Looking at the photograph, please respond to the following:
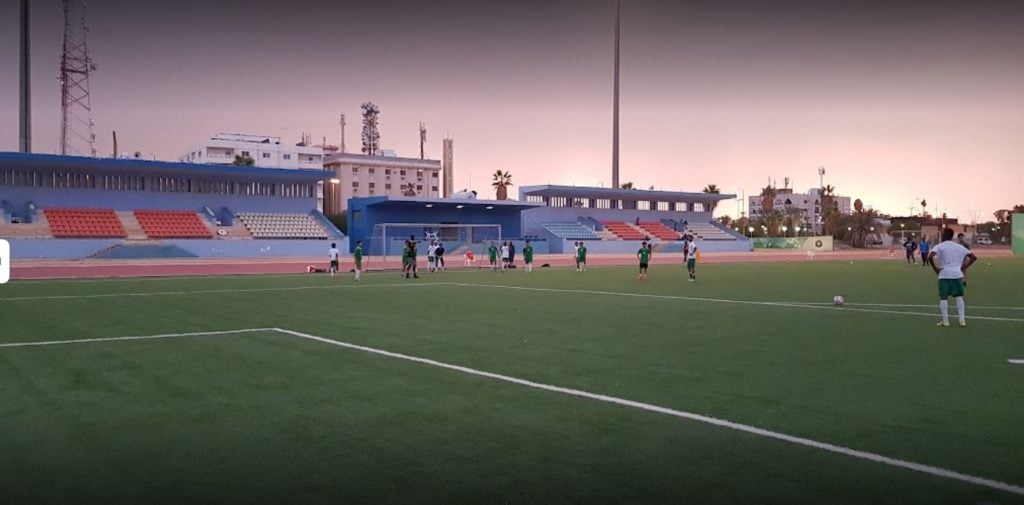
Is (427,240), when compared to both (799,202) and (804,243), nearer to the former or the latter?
(804,243)

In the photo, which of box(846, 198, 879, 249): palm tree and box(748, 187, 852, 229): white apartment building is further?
box(748, 187, 852, 229): white apartment building

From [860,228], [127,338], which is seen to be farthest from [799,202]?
[127,338]

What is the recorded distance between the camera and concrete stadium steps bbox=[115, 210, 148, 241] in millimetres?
51250

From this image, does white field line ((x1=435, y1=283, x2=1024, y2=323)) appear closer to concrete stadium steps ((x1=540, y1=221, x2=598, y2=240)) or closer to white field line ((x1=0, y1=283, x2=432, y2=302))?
white field line ((x1=0, y1=283, x2=432, y2=302))

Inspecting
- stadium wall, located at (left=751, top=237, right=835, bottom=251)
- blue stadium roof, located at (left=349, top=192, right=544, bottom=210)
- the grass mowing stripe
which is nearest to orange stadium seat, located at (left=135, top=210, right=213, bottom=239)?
blue stadium roof, located at (left=349, top=192, right=544, bottom=210)

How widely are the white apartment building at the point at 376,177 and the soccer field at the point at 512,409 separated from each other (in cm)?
10068

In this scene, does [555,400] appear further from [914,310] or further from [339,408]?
[914,310]

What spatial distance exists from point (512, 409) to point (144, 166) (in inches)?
2150

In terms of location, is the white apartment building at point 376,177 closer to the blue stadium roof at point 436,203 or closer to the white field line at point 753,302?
the blue stadium roof at point 436,203

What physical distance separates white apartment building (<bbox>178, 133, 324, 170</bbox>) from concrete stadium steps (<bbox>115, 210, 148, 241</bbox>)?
180 ft

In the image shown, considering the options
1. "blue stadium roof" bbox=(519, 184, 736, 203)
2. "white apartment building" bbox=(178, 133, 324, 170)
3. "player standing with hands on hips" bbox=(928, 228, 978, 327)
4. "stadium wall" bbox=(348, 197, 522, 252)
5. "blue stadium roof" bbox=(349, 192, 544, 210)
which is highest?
"white apartment building" bbox=(178, 133, 324, 170)

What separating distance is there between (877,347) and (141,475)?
34.1ft

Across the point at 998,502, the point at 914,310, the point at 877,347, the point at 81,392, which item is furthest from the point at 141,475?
the point at 914,310

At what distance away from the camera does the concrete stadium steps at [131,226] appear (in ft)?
168
